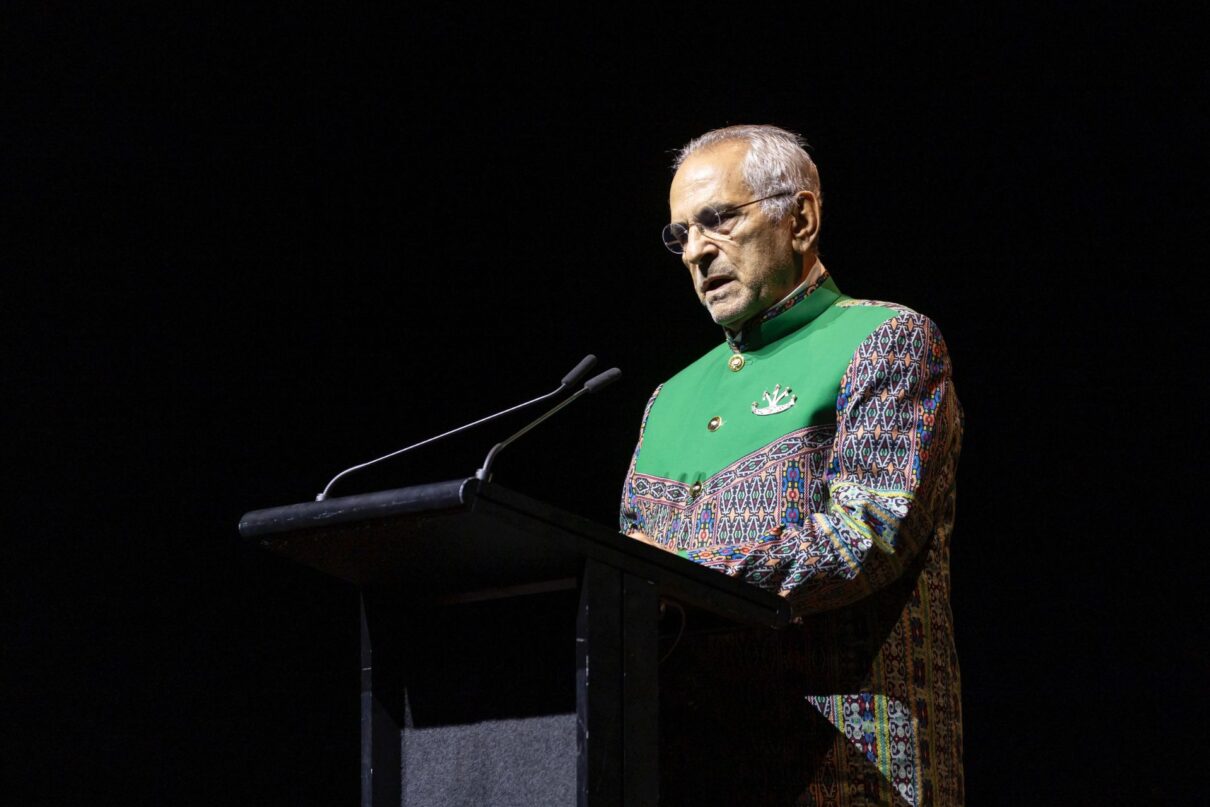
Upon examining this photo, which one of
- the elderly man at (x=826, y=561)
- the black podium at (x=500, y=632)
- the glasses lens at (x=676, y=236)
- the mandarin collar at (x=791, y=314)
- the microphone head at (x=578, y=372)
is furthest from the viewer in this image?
the glasses lens at (x=676, y=236)

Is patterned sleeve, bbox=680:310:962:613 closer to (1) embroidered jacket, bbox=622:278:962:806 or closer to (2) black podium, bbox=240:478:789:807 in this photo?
(1) embroidered jacket, bbox=622:278:962:806

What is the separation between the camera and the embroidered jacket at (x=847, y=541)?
2.08 m

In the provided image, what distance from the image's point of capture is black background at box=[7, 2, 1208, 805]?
138 inches

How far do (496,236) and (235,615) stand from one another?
136 cm

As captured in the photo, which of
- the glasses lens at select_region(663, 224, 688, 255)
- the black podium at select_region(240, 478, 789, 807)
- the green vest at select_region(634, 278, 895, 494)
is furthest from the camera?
the glasses lens at select_region(663, 224, 688, 255)

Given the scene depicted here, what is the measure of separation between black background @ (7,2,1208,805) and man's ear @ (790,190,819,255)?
50.8 inches

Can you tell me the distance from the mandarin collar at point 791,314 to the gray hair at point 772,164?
0.15m

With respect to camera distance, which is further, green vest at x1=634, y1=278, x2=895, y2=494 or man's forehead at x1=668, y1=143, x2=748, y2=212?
man's forehead at x1=668, y1=143, x2=748, y2=212

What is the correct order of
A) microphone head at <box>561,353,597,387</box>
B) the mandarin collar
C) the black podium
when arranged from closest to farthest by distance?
the black podium, microphone head at <box>561,353,597,387</box>, the mandarin collar

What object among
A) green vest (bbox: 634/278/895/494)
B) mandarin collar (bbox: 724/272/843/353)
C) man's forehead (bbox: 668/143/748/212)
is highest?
man's forehead (bbox: 668/143/748/212)

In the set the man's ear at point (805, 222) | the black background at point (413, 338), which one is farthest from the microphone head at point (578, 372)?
the black background at point (413, 338)

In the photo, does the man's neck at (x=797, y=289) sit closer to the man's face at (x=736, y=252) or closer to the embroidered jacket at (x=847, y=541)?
the man's face at (x=736, y=252)


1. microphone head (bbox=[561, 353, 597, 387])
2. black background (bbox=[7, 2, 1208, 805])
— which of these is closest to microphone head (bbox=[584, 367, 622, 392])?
microphone head (bbox=[561, 353, 597, 387])

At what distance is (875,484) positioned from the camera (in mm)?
2168
